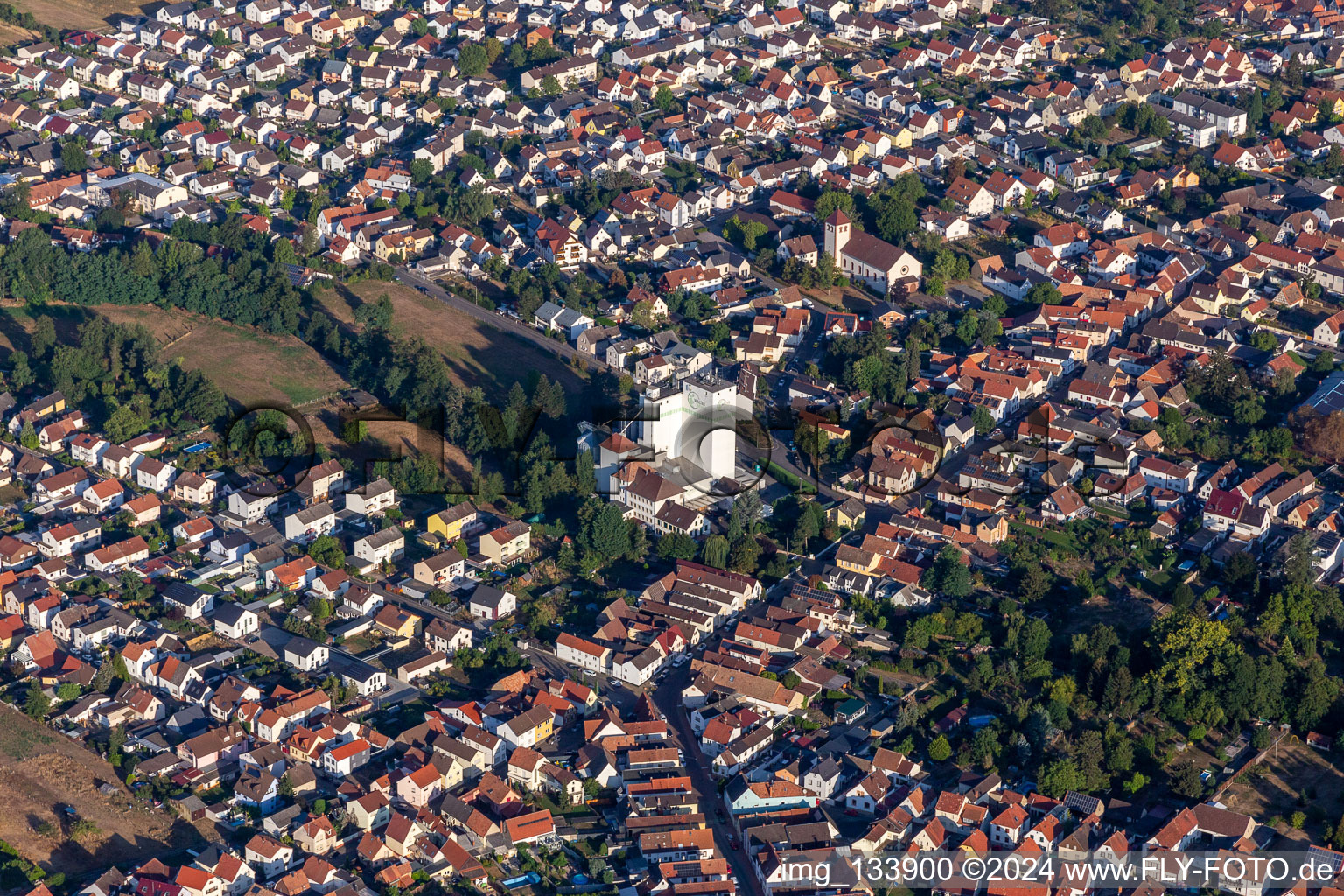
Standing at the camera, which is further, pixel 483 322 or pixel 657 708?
pixel 483 322

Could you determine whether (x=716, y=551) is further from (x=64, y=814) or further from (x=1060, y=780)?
(x=64, y=814)

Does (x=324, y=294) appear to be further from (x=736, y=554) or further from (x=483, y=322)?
(x=736, y=554)

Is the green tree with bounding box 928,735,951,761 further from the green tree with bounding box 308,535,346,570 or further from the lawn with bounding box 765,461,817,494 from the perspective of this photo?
the green tree with bounding box 308,535,346,570

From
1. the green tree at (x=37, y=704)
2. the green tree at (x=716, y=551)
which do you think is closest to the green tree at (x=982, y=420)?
the green tree at (x=716, y=551)

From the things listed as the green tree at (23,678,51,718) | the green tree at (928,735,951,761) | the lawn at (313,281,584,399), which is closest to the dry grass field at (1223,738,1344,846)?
the green tree at (928,735,951,761)

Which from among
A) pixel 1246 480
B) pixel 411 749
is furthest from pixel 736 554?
pixel 1246 480

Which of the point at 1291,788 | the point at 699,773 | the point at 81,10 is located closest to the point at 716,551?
the point at 699,773
